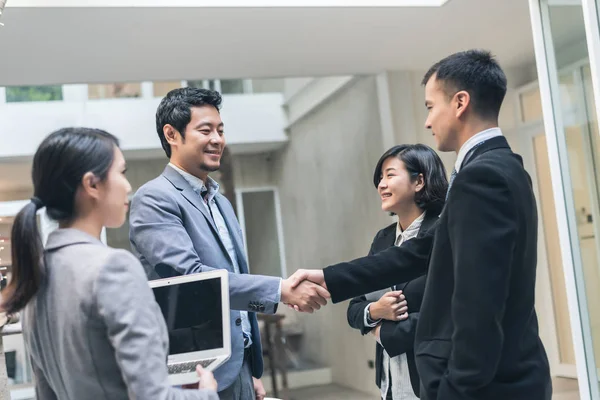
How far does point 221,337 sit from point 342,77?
466cm

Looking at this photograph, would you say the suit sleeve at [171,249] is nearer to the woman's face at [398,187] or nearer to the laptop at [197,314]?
the laptop at [197,314]

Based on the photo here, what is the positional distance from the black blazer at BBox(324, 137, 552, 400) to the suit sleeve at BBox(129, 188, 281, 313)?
2.14 ft

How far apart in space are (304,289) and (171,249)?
48 centimetres

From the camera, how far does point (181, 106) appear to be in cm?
231

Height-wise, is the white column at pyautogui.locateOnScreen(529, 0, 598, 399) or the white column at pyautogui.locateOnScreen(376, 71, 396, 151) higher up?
the white column at pyautogui.locateOnScreen(376, 71, 396, 151)

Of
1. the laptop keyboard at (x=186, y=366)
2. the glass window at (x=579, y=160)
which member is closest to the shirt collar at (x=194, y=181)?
the laptop keyboard at (x=186, y=366)

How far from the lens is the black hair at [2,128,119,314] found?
3.91 ft

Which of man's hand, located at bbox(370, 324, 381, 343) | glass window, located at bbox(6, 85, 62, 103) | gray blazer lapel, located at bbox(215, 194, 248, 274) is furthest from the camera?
glass window, located at bbox(6, 85, 62, 103)

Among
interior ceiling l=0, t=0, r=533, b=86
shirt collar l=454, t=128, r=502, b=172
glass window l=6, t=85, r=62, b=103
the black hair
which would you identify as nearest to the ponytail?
the black hair

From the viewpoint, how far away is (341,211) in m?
6.14

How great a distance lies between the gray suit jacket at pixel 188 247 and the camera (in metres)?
2.03

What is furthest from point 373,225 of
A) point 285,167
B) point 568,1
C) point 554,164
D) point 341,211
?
point 568,1

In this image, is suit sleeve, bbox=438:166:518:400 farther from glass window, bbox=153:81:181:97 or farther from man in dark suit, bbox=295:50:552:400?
glass window, bbox=153:81:181:97

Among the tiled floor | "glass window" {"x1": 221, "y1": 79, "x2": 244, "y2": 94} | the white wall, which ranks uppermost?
"glass window" {"x1": 221, "y1": 79, "x2": 244, "y2": 94}
